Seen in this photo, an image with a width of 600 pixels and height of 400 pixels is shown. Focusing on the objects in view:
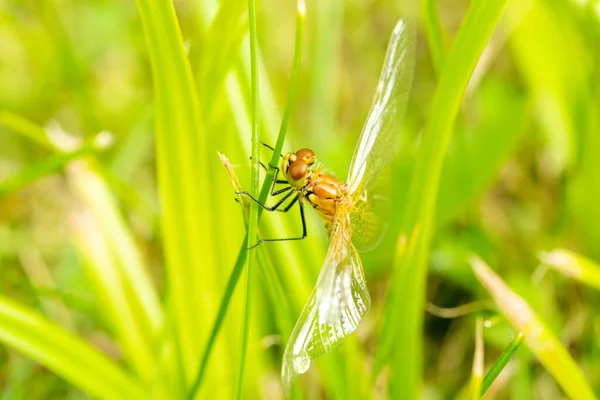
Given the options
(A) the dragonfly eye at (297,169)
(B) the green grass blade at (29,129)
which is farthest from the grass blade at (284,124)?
(B) the green grass blade at (29,129)

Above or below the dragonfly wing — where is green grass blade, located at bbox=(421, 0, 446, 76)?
above

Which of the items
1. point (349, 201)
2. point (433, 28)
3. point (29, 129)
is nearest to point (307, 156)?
point (349, 201)

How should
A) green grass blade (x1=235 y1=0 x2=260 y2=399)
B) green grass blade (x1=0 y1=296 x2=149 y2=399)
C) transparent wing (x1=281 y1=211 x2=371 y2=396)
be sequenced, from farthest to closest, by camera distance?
1. green grass blade (x1=0 y1=296 x2=149 y2=399)
2. transparent wing (x1=281 y1=211 x2=371 y2=396)
3. green grass blade (x1=235 y1=0 x2=260 y2=399)

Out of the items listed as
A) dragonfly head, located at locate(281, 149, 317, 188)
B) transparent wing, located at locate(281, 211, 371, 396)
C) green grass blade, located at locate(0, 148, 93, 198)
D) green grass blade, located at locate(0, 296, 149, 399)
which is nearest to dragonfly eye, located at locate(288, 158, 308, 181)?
dragonfly head, located at locate(281, 149, 317, 188)

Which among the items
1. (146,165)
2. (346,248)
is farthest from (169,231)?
(146,165)

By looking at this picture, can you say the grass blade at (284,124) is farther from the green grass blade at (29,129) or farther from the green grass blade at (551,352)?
the green grass blade at (29,129)

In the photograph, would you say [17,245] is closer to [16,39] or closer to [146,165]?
[146,165]

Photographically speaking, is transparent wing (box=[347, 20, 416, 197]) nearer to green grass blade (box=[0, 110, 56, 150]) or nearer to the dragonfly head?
the dragonfly head
